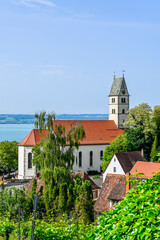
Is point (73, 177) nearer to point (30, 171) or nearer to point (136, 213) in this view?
point (136, 213)

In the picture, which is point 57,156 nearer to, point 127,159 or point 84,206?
point 84,206

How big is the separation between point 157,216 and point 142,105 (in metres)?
61.3

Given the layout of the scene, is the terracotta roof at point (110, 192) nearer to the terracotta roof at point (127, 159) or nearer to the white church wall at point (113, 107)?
the terracotta roof at point (127, 159)

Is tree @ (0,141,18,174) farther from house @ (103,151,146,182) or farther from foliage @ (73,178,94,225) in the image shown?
foliage @ (73,178,94,225)

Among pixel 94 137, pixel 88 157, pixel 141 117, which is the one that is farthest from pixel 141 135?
pixel 88 157

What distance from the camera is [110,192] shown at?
1162 inches

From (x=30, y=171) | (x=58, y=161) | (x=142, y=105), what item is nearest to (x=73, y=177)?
(x=58, y=161)

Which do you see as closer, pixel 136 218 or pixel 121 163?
pixel 136 218

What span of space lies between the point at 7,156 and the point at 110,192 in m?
42.0

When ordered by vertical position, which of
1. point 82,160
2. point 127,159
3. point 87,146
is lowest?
point 82,160

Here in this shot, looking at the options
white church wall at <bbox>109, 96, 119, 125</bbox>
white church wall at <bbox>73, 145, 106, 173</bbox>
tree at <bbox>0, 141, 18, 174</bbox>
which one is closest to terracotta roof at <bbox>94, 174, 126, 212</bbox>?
white church wall at <bbox>73, 145, 106, 173</bbox>

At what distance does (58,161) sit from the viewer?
3100cm

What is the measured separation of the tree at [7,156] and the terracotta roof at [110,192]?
4053cm

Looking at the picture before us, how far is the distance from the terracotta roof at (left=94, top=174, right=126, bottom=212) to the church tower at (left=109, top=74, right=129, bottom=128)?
40893 mm
